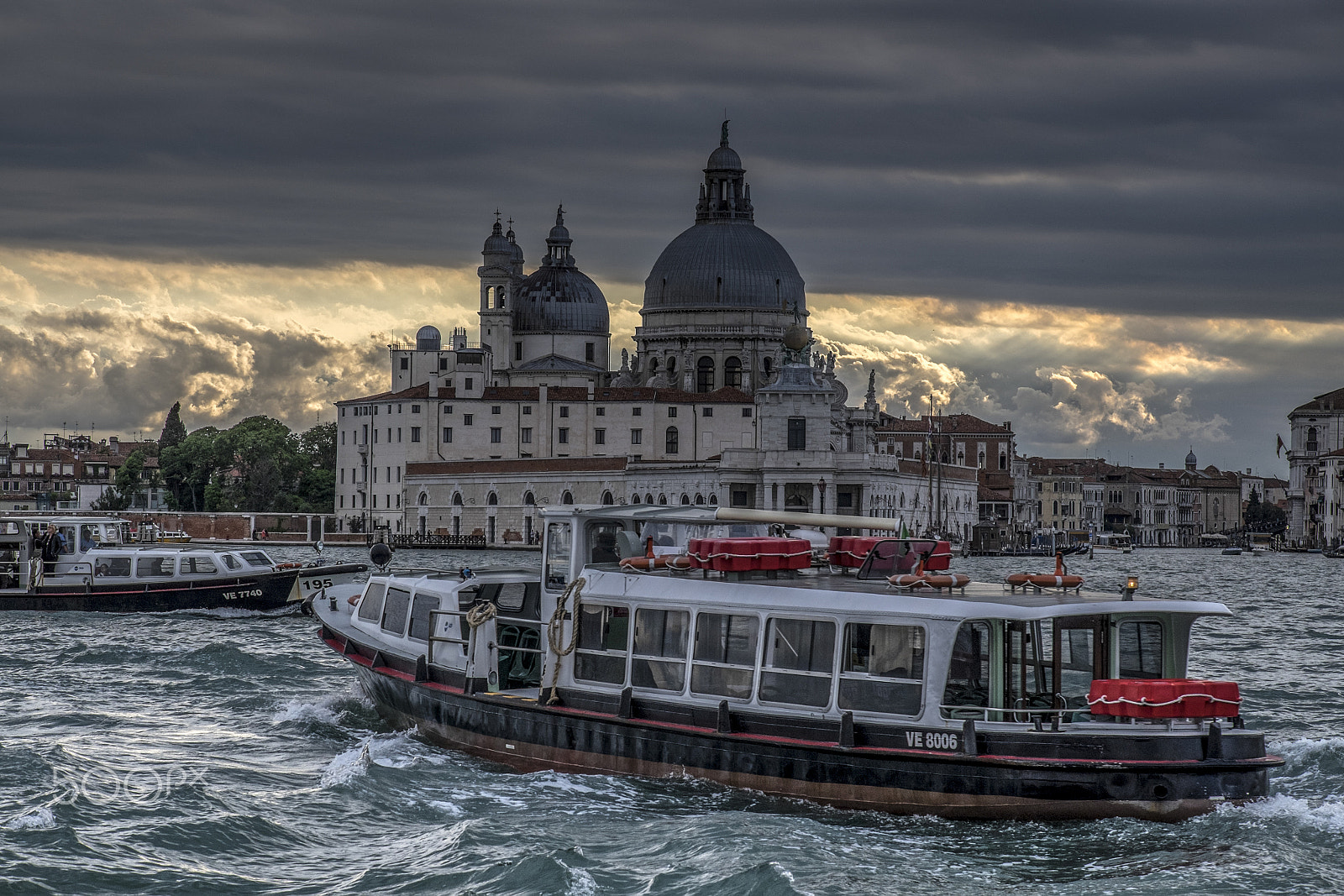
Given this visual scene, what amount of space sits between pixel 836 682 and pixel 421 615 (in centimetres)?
565

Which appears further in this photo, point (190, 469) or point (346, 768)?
point (190, 469)

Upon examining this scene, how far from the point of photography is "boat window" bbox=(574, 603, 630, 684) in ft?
51.5

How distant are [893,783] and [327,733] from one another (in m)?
7.58

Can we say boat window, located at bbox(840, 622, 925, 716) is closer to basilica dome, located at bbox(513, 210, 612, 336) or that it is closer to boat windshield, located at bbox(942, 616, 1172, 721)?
boat windshield, located at bbox(942, 616, 1172, 721)

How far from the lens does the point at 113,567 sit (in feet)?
111

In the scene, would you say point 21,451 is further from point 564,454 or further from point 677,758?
point 677,758

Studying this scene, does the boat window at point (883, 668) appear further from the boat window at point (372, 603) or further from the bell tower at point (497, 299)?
the bell tower at point (497, 299)

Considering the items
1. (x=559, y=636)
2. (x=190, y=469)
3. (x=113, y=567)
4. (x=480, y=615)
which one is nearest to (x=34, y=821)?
(x=480, y=615)

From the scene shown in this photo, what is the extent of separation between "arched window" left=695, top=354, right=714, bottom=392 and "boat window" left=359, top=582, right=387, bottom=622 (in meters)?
86.2

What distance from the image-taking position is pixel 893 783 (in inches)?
540

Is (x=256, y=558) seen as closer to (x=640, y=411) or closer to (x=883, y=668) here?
(x=883, y=668)

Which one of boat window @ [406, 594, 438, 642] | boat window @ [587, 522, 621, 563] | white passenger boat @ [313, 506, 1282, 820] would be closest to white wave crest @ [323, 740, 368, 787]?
white passenger boat @ [313, 506, 1282, 820]

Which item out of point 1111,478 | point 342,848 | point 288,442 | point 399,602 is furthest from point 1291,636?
point 1111,478

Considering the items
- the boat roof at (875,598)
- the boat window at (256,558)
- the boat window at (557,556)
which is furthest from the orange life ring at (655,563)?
the boat window at (256,558)
